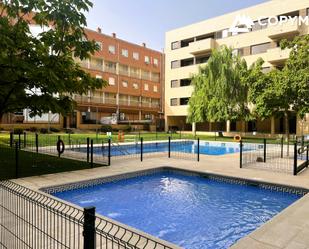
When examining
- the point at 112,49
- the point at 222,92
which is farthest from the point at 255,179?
the point at 112,49

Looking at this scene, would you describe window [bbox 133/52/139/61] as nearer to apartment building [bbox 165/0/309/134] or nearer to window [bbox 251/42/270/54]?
apartment building [bbox 165/0/309/134]

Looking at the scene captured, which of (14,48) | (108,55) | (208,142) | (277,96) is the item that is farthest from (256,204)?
(108,55)

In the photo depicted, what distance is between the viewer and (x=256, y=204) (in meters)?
9.54

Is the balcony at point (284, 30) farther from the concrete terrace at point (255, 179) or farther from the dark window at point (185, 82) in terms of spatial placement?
the concrete terrace at point (255, 179)

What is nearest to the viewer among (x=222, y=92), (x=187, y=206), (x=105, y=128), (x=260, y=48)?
(x=187, y=206)

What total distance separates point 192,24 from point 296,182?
39.9 m

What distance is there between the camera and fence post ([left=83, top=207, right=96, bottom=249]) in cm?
278

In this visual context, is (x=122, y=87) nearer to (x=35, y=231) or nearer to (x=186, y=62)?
(x=186, y=62)

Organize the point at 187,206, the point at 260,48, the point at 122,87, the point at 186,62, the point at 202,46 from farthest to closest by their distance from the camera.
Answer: the point at 122,87, the point at 186,62, the point at 202,46, the point at 260,48, the point at 187,206

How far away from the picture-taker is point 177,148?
81.1 ft

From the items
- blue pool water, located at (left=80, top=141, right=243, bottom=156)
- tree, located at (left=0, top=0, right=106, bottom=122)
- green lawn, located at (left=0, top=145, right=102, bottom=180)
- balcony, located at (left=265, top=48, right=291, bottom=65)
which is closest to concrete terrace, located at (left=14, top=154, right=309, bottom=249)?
green lawn, located at (left=0, top=145, right=102, bottom=180)

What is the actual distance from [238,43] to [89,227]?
40.9m

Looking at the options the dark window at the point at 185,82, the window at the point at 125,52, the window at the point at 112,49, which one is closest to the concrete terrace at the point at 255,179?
the dark window at the point at 185,82

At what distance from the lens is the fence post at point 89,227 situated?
9.11ft
